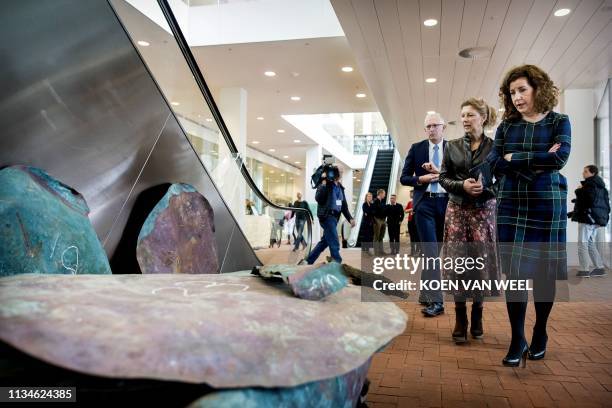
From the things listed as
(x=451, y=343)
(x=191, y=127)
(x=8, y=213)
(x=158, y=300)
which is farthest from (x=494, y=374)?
(x=191, y=127)

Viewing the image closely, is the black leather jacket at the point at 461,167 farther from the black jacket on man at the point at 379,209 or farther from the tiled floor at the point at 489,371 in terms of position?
the black jacket on man at the point at 379,209

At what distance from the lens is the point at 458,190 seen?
107 inches

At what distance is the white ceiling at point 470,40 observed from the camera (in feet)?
17.1

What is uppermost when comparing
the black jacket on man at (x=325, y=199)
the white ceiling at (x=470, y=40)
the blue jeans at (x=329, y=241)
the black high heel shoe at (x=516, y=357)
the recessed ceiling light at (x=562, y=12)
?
the white ceiling at (x=470, y=40)

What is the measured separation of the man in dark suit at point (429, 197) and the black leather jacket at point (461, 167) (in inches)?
19.4

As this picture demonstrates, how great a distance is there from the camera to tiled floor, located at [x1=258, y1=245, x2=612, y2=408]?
179 cm

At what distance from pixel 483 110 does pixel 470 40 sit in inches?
154

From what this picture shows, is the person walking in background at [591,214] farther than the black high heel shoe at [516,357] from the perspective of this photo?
Yes

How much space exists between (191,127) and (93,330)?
2809 millimetres

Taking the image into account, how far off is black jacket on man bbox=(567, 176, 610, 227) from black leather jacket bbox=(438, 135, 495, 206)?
15.6 feet

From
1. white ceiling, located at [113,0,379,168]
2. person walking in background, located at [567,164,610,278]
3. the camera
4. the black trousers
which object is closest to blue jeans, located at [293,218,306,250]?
the camera

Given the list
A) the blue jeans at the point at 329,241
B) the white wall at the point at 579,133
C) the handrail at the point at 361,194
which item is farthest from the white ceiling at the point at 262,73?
the white wall at the point at 579,133

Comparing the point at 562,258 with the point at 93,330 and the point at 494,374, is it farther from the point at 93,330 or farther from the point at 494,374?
the point at 93,330

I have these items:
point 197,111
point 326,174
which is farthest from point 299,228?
point 197,111
